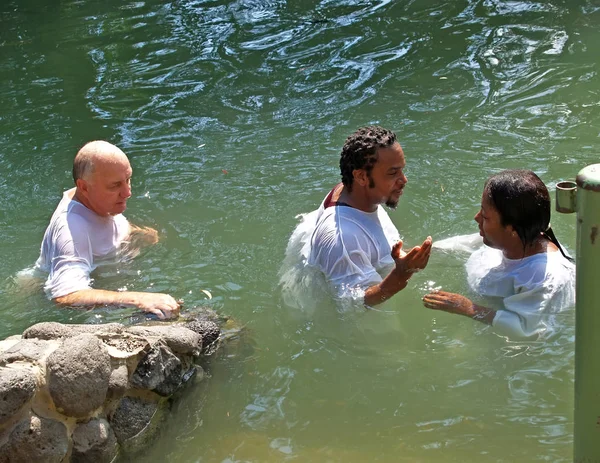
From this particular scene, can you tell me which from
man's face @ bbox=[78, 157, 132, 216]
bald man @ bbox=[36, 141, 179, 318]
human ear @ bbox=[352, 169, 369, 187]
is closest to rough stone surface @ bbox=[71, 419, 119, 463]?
bald man @ bbox=[36, 141, 179, 318]

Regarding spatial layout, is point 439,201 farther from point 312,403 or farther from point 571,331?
point 312,403

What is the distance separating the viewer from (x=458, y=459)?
4266 mm

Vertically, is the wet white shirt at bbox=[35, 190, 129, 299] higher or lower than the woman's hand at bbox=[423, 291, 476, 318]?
higher

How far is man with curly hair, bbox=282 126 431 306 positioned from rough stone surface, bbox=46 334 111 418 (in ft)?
5.33

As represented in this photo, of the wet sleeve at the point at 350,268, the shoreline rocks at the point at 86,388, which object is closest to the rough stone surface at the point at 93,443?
the shoreline rocks at the point at 86,388

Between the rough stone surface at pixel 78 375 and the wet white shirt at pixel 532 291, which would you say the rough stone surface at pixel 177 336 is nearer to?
the rough stone surface at pixel 78 375

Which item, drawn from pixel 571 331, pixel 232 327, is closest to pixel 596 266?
pixel 571 331

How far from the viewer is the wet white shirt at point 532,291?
483 cm

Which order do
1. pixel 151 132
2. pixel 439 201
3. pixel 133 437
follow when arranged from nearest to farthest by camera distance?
pixel 133 437 < pixel 439 201 < pixel 151 132

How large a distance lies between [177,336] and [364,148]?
67.3 inches

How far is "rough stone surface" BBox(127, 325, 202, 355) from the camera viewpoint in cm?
489

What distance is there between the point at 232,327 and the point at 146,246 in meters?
1.60

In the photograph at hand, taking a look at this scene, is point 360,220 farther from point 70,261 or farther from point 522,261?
point 70,261

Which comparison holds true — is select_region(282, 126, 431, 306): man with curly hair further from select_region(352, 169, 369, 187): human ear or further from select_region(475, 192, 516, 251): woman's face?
select_region(475, 192, 516, 251): woman's face
